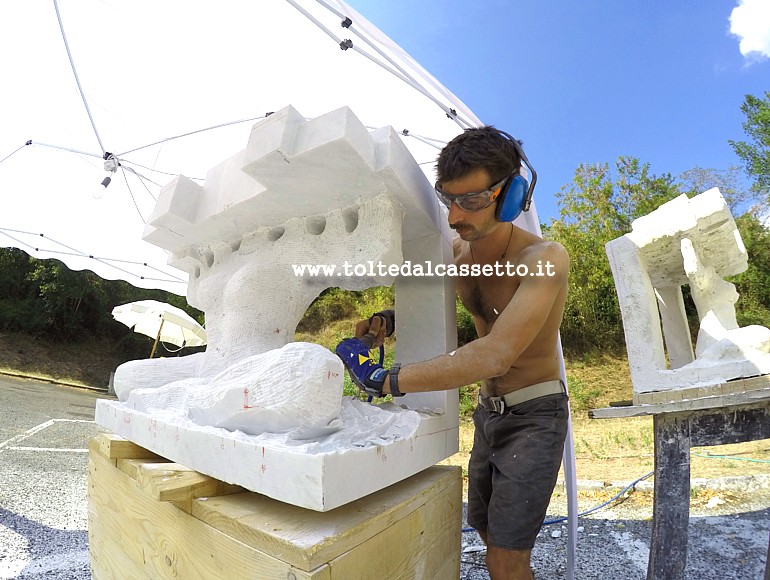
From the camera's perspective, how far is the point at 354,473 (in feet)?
3.67

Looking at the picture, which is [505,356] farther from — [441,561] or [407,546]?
[441,561]

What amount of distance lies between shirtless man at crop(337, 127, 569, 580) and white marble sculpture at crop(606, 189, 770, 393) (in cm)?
86

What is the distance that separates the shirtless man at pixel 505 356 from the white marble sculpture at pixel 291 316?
0.54 ft

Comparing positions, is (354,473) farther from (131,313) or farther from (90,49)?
(131,313)

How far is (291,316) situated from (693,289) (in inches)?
97.3

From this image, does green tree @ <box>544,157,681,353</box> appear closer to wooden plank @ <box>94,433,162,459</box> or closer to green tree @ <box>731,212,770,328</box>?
green tree @ <box>731,212,770,328</box>

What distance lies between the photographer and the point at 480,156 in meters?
1.53

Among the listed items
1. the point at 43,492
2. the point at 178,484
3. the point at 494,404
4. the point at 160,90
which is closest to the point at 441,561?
the point at 494,404

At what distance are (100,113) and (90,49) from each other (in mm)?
662

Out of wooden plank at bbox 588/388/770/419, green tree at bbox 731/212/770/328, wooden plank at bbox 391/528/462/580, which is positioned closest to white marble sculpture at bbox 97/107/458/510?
wooden plank at bbox 391/528/462/580

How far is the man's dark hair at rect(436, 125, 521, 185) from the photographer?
5.05 feet

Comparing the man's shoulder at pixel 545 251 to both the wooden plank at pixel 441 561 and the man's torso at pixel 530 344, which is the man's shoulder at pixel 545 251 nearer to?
the man's torso at pixel 530 344

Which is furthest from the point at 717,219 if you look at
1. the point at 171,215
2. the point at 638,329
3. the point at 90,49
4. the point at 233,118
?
the point at 90,49

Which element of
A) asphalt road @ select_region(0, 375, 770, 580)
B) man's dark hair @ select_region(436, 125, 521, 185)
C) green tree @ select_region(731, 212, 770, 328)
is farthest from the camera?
green tree @ select_region(731, 212, 770, 328)
